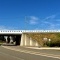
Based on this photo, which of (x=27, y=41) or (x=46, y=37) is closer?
(x=27, y=41)

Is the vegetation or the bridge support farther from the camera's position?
the bridge support

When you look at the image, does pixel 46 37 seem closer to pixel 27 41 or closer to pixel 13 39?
pixel 27 41

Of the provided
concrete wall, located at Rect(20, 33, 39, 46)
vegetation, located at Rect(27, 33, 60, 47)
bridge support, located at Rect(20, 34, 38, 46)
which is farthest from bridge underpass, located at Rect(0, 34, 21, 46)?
vegetation, located at Rect(27, 33, 60, 47)

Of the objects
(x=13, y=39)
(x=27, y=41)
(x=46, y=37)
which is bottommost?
(x=27, y=41)

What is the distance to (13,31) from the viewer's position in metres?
84.4

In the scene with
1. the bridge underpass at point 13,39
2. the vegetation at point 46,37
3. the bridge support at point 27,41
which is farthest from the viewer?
the bridge underpass at point 13,39

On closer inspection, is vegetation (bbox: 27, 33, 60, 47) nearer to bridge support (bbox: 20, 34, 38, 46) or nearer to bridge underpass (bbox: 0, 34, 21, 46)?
bridge support (bbox: 20, 34, 38, 46)

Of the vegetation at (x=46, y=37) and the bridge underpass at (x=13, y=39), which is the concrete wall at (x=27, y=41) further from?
the bridge underpass at (x=13, y=39)

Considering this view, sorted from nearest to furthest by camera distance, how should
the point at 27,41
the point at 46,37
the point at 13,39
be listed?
1. the point at 27,41
2. the point at 46,37
3. the point at 13,39

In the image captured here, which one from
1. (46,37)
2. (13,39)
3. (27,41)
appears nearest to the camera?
(27,41)

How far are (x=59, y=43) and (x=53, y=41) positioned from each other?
74.1 inches

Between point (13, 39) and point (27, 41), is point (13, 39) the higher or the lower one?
the higher one

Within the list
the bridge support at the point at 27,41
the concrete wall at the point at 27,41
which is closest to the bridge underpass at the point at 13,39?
the concrete wall at the point at 27,41

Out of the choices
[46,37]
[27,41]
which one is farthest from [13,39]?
[46,37]
